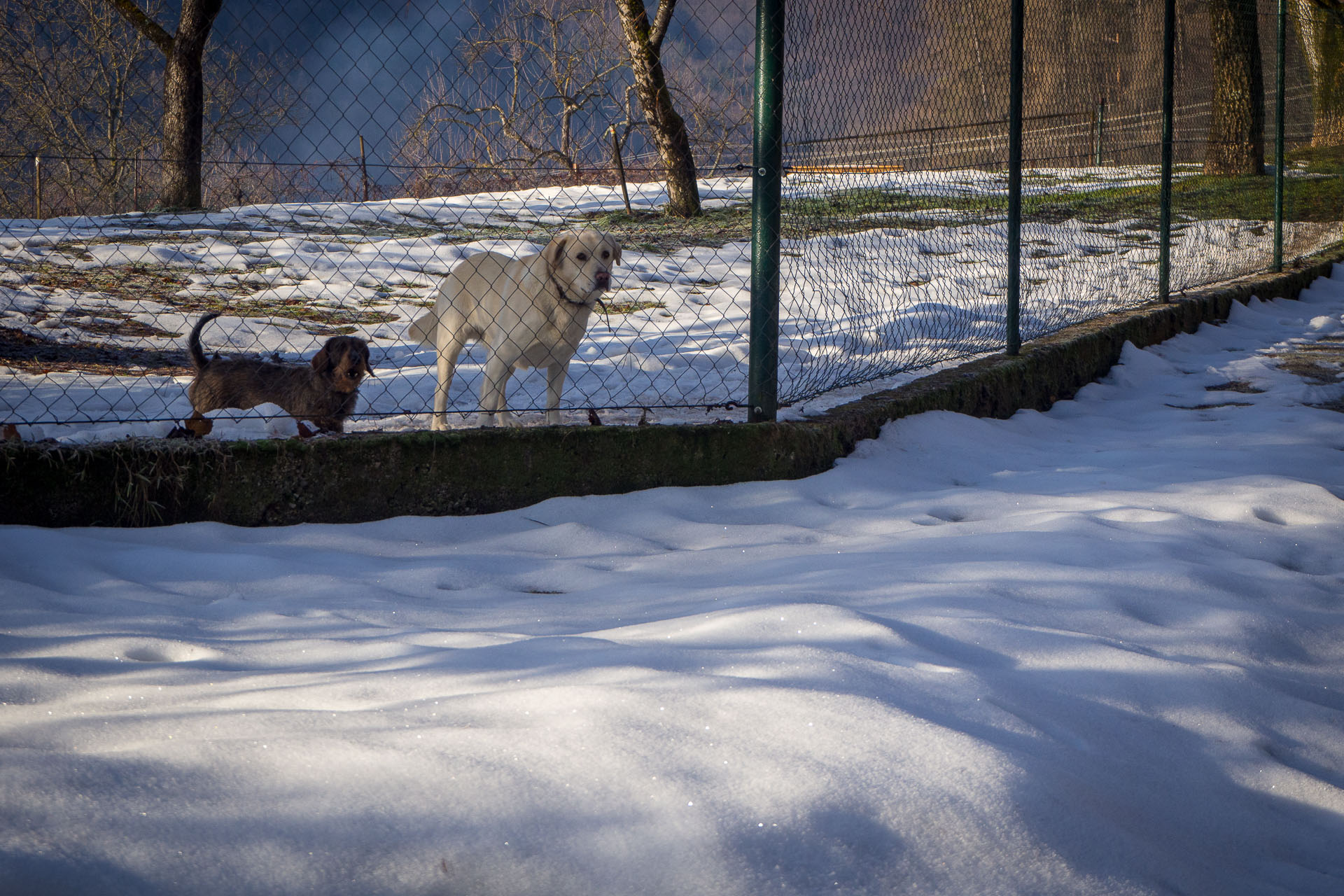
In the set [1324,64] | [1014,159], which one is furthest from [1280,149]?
Result: [1014,159]

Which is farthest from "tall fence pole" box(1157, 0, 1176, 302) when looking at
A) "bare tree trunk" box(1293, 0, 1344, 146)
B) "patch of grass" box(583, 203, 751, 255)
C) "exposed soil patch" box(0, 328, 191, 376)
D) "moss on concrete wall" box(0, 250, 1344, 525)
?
"exposed soil patch" box(0, 328, 191, 376)

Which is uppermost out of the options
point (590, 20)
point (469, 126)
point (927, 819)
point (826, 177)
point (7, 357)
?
point (590, 20)

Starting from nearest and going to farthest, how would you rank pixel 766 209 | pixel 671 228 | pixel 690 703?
pixel 690 703 → pixel 766 209 → pixel 671 228

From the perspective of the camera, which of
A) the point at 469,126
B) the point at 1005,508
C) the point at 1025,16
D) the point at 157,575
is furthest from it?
the point at 1025,16

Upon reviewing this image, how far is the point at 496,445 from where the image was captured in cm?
313

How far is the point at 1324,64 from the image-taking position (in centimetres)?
1002

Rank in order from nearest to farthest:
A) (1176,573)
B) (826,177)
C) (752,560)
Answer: (1176,573) → (752,560) → (826,177)

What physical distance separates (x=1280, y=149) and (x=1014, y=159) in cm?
504

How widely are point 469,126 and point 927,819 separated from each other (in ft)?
13.2

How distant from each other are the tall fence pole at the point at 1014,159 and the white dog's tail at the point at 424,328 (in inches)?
113

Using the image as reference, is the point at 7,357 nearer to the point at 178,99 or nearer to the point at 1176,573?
the point at 1176,573

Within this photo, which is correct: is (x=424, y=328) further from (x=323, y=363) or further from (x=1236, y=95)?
(x=1236, y=95)

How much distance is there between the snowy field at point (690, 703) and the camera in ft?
→ 3.85

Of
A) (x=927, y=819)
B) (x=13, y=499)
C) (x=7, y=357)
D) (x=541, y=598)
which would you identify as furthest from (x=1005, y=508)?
(x=7, y=357)
